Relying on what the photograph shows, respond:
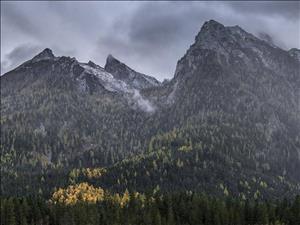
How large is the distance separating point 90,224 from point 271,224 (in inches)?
2440

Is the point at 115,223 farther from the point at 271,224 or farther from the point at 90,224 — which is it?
the point at 271,224

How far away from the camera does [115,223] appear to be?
198 m

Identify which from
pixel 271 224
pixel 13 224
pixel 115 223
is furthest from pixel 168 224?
pixel 13 224

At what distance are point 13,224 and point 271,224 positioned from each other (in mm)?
87913

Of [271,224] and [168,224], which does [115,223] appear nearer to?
[168,224]

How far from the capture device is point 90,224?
199 meters

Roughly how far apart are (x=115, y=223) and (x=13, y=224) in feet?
114

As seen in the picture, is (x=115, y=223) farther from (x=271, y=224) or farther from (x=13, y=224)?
(x=271, y=224)

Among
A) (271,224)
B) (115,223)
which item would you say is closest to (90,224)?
(115,223)

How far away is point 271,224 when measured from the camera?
19575 cm

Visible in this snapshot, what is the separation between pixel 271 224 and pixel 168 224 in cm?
3508

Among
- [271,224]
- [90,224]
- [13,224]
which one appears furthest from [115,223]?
[271,224]

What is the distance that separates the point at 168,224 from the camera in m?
200

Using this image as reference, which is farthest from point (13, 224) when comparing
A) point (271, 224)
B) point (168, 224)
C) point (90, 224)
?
point (271, 224)
